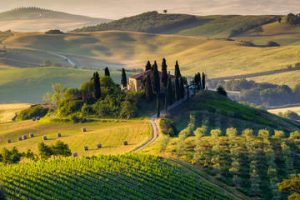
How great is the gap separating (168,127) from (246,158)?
857 inches

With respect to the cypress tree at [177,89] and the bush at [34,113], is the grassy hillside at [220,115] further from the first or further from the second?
the bush at [34,113]

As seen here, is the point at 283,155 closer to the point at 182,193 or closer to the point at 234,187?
the point at 234,187

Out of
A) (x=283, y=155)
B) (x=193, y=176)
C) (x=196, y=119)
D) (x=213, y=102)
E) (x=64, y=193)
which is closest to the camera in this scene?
(x=64, y=193)

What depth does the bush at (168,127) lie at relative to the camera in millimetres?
106250

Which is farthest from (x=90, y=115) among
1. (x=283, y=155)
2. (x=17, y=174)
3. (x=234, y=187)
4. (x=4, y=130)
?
(x=17, y=174)

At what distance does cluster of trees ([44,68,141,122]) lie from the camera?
12741 centimetres

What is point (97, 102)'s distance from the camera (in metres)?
132

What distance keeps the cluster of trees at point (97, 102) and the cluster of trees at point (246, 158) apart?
23.7 meters

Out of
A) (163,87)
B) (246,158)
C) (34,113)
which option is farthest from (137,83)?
(246,158)

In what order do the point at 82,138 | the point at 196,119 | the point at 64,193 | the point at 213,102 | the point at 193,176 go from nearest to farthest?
the point at 64,193
the point at 193,176
the point at 82,138
the point at 196,119
the point at 213,102

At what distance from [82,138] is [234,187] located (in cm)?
3621

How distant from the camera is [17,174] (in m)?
66.8

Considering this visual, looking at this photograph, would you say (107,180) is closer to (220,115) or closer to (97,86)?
(220,115)

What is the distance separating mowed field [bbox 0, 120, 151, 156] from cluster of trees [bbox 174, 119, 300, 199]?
927 centimetres
